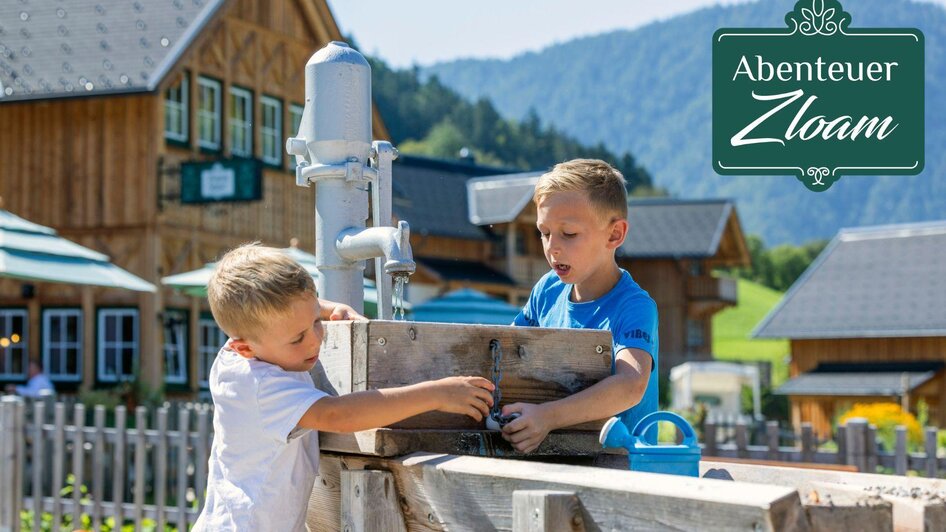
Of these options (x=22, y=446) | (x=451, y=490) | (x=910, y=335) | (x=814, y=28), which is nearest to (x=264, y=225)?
(x=22, y=446)

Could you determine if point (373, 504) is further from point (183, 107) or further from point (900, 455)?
point (183, 107)

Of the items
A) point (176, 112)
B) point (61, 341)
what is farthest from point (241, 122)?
point (61, 341)

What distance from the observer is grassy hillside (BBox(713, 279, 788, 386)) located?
283 ft

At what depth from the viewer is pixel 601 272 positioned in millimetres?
3160

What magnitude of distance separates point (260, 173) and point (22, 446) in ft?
30.7

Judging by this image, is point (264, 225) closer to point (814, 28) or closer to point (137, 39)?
point (137, 39)

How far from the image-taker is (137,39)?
21.1 meters

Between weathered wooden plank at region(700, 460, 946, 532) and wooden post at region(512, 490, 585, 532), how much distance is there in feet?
1.38

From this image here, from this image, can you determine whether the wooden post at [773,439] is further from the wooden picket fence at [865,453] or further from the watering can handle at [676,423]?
the watering can handle at [676,423]

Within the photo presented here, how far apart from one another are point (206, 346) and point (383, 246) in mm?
→ 18758

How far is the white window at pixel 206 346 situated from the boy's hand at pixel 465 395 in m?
19.0

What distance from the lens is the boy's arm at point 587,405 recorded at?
2578mm

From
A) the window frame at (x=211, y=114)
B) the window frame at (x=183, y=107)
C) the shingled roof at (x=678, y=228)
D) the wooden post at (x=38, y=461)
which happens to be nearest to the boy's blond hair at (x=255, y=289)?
the wooden post at (x=38, y=461)

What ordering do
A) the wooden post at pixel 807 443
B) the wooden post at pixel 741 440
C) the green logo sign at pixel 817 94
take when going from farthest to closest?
the wooden post at pixel 741 440
the wooden post at pixel 807 443
the green logo sign at pixel 817 94
